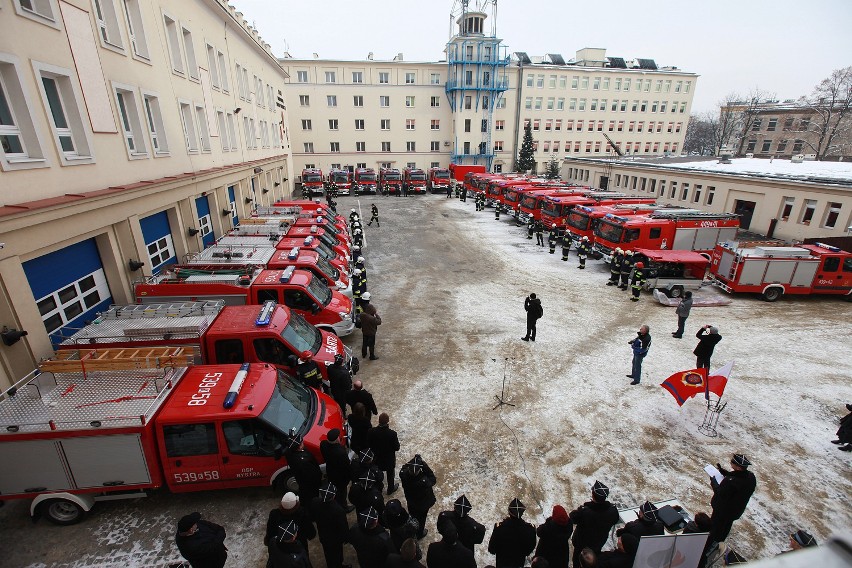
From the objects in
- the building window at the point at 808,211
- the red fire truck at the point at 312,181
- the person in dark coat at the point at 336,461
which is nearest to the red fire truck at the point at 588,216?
the building window at the point at 808,211

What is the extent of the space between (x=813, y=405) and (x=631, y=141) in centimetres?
5673

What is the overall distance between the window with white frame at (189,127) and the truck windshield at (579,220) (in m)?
17.9

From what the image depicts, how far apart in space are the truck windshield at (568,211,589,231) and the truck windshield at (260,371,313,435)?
692 inches

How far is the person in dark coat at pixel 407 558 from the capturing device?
399 cm

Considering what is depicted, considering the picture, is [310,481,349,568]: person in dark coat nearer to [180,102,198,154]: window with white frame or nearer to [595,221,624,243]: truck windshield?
[180,102,198,154]: window with white frame

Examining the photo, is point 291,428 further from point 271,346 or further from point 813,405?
point 813,405

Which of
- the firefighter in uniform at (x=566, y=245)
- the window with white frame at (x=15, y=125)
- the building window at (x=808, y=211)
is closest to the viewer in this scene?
the window with white frame at (x=15, y=125)

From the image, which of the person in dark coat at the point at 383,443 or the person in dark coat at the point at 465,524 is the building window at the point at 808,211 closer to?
the person in dark coat at the point at 383,443

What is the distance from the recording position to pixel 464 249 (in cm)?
2178

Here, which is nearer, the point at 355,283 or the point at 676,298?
the point at 355,283

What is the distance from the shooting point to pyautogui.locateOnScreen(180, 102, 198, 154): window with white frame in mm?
15430

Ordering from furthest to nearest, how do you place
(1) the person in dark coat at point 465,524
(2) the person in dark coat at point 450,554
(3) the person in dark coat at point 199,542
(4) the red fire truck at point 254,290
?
1. (4) the red fire truck at point 254,290
2. (1) the person in dark coat at point 465,524
3. (3) the person in dark coat at point 199,542
4. (2) the person in dark coat at point 450,554

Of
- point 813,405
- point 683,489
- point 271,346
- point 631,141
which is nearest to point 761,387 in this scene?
point 813,405

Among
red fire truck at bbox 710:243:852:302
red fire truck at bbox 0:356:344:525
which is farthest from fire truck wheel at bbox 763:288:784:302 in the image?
red fire truck at bbox 0:356:344:525
